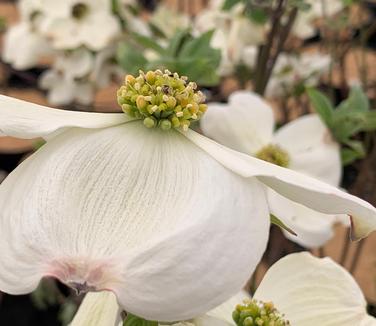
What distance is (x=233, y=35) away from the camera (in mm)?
648

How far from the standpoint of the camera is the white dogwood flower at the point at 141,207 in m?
0.18

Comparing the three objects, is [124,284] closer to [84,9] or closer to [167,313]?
[167,313]

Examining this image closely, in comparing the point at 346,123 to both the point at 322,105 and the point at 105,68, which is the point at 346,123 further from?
the point at 105,68

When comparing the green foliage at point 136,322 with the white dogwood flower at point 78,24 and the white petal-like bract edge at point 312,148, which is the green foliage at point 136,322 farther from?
the white dogwood flower at point 78,24

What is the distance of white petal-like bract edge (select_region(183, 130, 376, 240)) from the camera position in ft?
0.63

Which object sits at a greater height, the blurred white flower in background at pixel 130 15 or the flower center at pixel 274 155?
the blurred white flower in background at pixel 130 15

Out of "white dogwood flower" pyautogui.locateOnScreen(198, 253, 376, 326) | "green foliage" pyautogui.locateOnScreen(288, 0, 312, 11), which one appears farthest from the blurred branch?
"white dogwood flower" pyautogui.locateOnScreen(198, 253, 376, 326)

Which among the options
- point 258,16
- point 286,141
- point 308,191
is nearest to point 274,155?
point 286,141

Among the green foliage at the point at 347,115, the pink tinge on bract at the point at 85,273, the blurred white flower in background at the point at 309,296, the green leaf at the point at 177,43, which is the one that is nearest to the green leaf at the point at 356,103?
the green foliage at the point at 347,115

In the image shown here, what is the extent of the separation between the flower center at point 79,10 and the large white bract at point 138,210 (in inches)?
17.6

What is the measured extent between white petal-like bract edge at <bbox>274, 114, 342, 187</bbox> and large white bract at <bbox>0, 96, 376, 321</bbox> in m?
0.29

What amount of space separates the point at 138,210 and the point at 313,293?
10 cm

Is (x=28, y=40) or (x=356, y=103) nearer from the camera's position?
(x=356, y=103)

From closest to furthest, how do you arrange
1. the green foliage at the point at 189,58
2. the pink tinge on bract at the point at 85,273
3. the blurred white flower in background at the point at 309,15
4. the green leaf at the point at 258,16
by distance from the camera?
1. the pink tinge on bract at the point at 85,273
2. the green foliage at the point at 189,58
3. the green leaf at the point at 258,16
4. the blurred white flower in background at the point at 309,15
